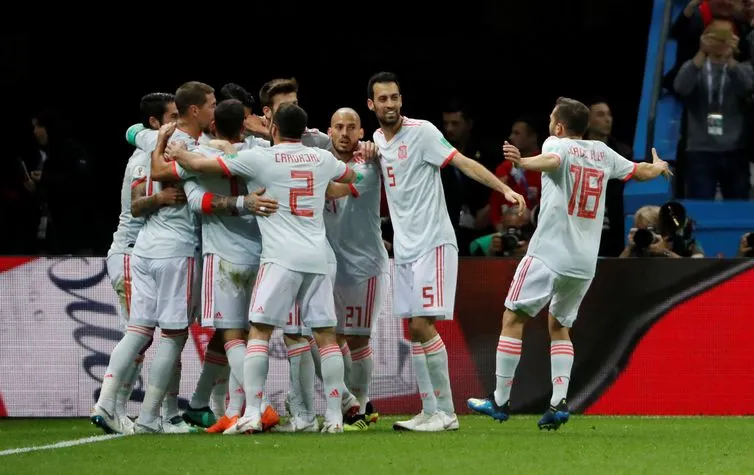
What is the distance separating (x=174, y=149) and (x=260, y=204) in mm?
662

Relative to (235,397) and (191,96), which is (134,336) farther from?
(191,96)

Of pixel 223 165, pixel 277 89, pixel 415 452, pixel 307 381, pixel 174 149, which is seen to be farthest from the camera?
pixel 277 89

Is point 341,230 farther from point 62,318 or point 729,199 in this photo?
point 729,199

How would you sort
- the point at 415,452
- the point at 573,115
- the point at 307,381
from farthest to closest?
1. the point at 307,381
2. the point at 573,115
3. the point at 415,452

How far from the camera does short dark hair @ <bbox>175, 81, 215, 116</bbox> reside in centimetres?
934

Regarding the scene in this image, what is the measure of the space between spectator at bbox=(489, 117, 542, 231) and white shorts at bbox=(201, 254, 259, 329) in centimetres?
436

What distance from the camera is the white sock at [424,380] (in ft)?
30.1

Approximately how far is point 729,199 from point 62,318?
20.8 ft

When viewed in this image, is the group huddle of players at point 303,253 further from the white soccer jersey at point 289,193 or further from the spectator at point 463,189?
the spectator at point 463,189

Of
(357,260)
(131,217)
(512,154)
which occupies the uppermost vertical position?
(512,154)

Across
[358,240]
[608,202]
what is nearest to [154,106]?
[358,240]

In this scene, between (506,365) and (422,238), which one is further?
(506,365)

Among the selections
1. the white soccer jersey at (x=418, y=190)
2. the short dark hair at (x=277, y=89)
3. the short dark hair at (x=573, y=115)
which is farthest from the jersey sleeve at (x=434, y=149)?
the short dark hair at (x=277, y=89)

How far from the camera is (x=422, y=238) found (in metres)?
9.04
